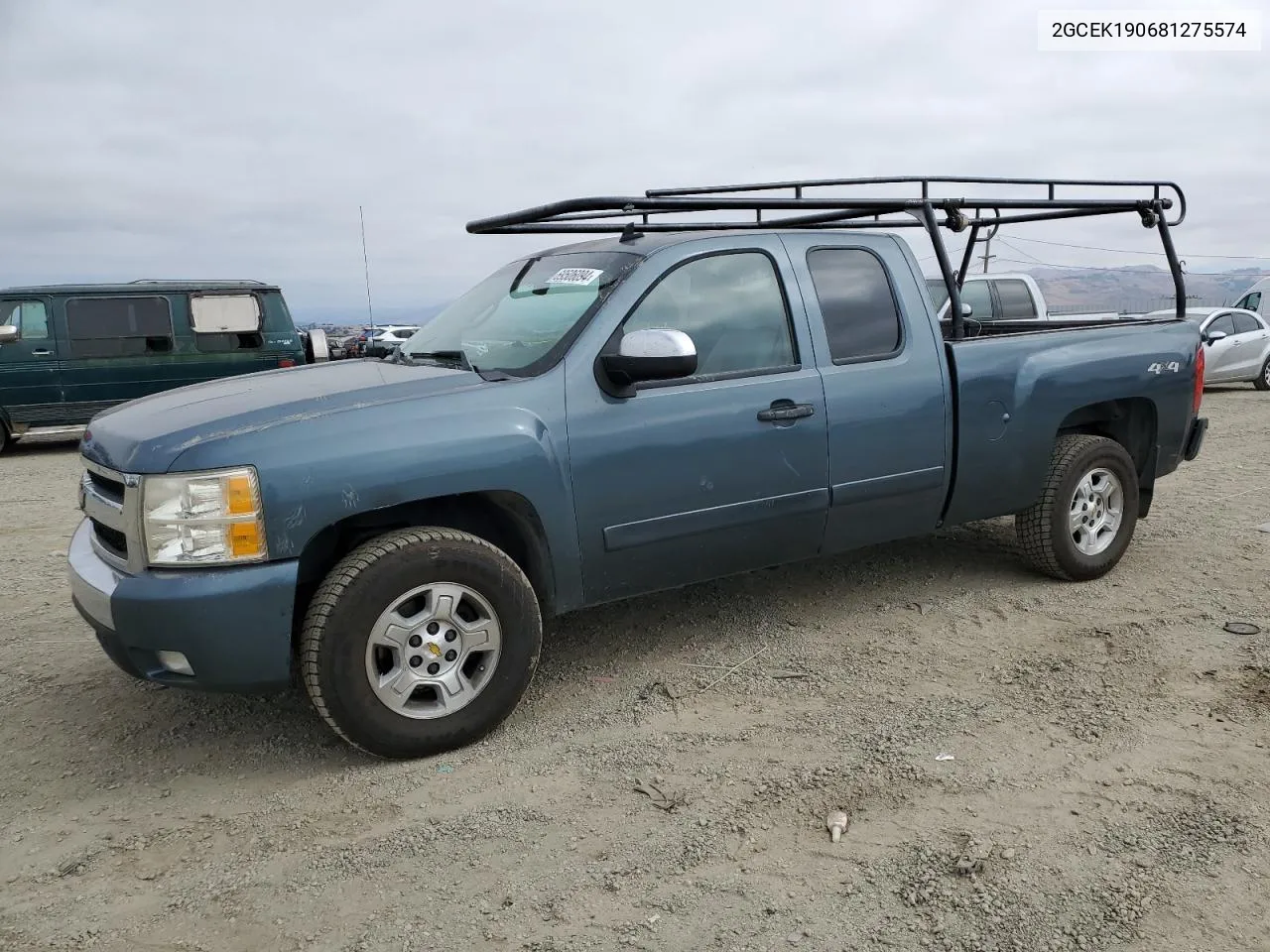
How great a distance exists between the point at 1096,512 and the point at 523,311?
124 inches

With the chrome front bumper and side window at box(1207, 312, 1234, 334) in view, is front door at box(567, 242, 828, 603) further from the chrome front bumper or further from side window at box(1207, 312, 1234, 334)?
side window at box(1207, 312, 1234, 334)

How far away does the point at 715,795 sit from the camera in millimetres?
3066

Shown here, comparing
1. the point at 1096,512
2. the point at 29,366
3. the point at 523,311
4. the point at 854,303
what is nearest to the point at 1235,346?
the point at 1096,512

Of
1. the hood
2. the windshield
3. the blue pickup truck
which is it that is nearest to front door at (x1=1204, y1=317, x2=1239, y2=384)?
the blue pickup truck

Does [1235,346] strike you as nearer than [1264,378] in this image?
Yes

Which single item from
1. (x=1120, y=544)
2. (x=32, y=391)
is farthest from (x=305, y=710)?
(x=32, y=391)

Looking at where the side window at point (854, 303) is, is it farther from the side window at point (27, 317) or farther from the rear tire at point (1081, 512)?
the side window at point (27, 317)

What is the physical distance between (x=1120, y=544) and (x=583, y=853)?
3686 millimetres

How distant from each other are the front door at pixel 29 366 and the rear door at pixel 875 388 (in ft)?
35.8

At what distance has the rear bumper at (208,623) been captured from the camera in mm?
3021

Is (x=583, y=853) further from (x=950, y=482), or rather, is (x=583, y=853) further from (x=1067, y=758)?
(x=950, y=482)

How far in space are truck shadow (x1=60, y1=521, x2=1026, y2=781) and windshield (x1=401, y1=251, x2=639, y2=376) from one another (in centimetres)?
133

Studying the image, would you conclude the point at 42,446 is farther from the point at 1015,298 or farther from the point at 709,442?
the point at 1015,298

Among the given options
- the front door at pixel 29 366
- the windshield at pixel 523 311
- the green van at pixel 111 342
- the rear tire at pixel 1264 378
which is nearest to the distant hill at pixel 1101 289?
the rear tire at pixel 1264 378
